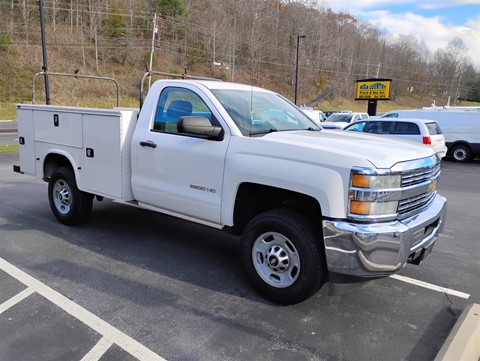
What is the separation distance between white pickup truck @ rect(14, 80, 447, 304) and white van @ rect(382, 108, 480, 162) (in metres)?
13.6

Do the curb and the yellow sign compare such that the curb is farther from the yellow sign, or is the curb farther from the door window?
the yellow sign

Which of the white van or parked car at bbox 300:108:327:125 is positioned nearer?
parked car at bbox 300:108:327:125

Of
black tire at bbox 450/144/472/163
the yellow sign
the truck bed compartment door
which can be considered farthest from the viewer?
the yellow sign

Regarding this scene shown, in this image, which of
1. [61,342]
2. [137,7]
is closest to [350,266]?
[61,342]

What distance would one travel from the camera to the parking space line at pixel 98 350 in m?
2.89

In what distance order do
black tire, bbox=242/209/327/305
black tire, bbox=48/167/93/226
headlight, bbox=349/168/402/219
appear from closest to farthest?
headlight, bbox=349/168/402/219, black tire, bbox=242/209/327/305, black tire, bbox=48/167/93/226

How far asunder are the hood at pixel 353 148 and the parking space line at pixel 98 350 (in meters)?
2.04

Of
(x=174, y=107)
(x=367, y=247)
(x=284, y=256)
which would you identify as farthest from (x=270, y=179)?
(x=174, y=107)

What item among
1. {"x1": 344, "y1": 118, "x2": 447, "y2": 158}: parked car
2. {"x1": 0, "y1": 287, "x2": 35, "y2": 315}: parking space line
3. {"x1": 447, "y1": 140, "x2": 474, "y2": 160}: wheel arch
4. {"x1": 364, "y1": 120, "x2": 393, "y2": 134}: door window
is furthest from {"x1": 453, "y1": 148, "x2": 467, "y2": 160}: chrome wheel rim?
{"x1": 0, "y1": 287, "x2": 35, "y2": 315}: parking space line

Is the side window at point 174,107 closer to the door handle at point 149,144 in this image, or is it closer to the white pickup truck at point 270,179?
the white pickup truck at point 270,179

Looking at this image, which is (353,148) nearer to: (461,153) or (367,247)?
(367,247)

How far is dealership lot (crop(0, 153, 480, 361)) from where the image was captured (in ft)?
10.0

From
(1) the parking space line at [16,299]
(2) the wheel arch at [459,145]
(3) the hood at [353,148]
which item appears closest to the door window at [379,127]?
(2) the wheel arch at [459,145]

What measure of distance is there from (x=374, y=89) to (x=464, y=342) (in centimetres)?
2679
